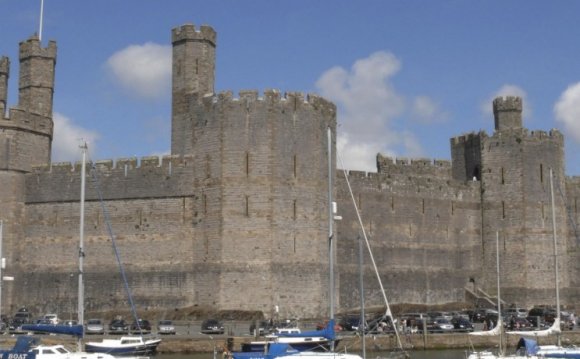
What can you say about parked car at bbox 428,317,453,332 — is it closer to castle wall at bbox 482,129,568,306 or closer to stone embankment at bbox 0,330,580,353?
stone embankment at bbox 0,330,580,353

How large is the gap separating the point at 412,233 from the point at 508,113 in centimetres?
1221

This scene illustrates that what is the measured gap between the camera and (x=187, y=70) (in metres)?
51.7

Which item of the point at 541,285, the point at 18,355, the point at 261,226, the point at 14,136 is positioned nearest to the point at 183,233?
the point at 261,226

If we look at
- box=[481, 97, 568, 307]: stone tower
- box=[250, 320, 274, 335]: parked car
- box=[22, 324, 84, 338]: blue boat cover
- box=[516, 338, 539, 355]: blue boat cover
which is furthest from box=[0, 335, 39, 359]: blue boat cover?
box=[481, 97, 568, 307]: stone tower

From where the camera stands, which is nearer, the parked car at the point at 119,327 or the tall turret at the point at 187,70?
the parked car at the point at 119,327

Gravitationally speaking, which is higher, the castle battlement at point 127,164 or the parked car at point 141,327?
the castle battlement at point 127,164

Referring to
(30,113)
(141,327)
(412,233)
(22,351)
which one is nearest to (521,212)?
(412,233)

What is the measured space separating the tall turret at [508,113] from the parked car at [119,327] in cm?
3135

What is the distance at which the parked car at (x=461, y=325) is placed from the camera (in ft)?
151

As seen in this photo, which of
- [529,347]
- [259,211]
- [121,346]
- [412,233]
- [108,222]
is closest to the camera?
[529,347]

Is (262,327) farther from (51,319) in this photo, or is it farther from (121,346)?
(51,319)

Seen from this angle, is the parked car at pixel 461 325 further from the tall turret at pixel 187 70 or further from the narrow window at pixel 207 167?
the tall turret at pixel 187 70

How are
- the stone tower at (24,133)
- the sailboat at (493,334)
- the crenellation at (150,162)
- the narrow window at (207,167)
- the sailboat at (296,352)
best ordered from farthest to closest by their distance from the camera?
the stone tower at (24,133) → the crenellation at (150,162) → the narrow window at (207,167) → the sailboat at (493,334) → the sailboat at (296,352)

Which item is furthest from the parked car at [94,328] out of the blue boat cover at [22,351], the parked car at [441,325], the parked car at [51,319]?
the parked car at [441,325]
